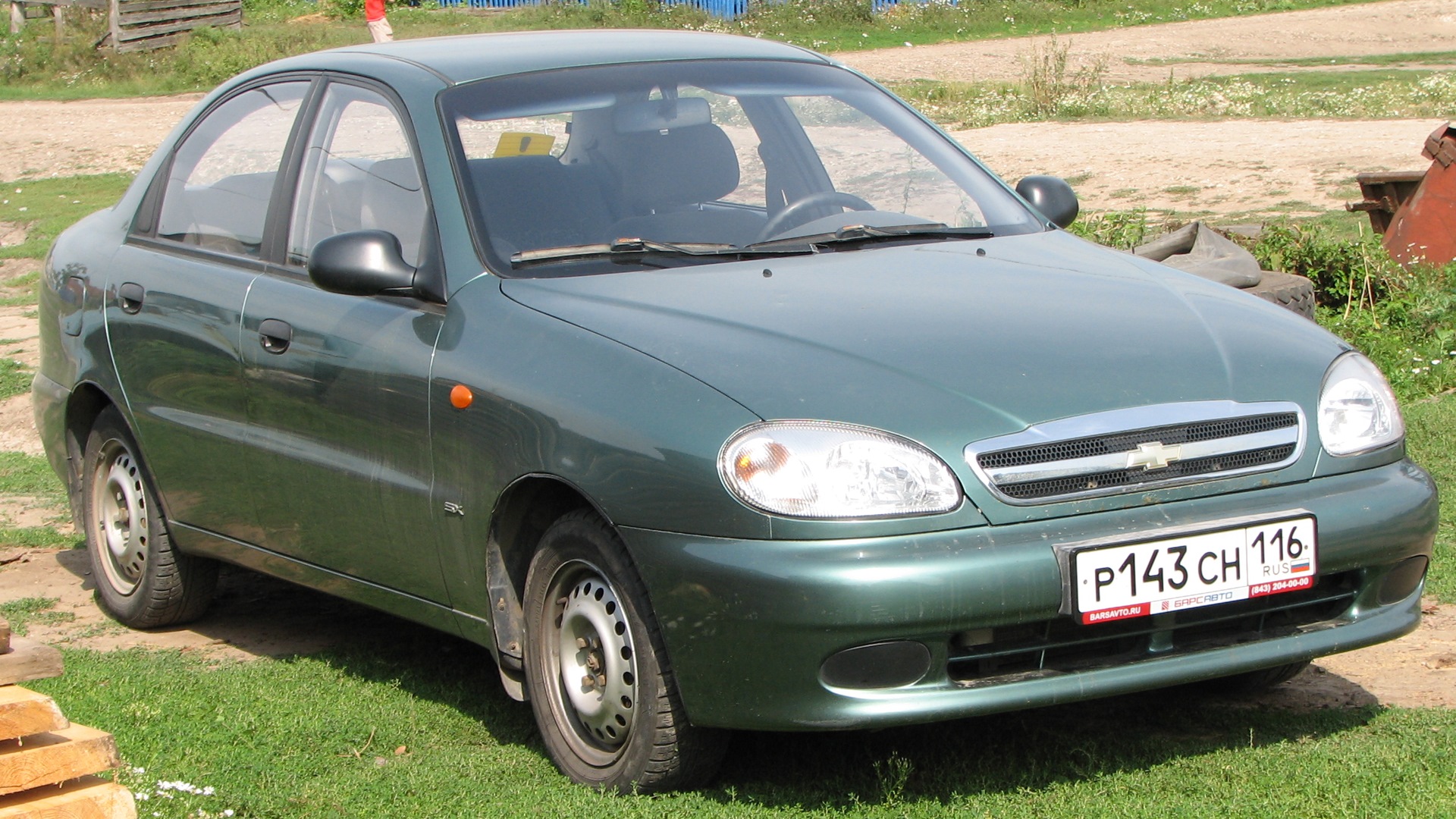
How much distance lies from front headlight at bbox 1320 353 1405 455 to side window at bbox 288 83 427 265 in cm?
220

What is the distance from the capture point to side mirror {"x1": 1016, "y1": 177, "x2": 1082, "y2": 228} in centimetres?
504

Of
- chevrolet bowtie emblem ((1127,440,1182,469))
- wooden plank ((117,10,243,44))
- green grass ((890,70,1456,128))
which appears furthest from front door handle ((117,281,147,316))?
wooden plank ((117,10,243,44))

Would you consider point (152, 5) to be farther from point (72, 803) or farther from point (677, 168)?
point (72, 803)

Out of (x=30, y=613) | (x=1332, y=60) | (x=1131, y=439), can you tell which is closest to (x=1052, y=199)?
(x=1131, y=439)

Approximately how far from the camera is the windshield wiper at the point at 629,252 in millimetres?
4184

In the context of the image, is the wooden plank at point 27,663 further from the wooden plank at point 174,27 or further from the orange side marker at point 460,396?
the wooden plank at point 174,27

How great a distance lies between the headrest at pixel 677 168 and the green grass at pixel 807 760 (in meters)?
1.37

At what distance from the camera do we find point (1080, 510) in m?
3.38

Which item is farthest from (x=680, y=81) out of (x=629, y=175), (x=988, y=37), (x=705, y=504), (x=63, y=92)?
(x=988, y=37)

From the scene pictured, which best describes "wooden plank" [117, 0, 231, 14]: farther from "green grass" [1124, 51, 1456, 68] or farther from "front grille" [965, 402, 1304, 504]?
"front grille" [965, 402, 1304, 504]

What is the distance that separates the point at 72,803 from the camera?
3.29 m

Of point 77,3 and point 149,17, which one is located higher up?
point 77,3

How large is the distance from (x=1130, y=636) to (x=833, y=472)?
72 centimetres

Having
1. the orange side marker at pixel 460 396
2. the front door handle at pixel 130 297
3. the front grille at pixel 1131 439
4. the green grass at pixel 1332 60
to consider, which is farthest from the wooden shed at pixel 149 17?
the front grille at pixel 1131 439
